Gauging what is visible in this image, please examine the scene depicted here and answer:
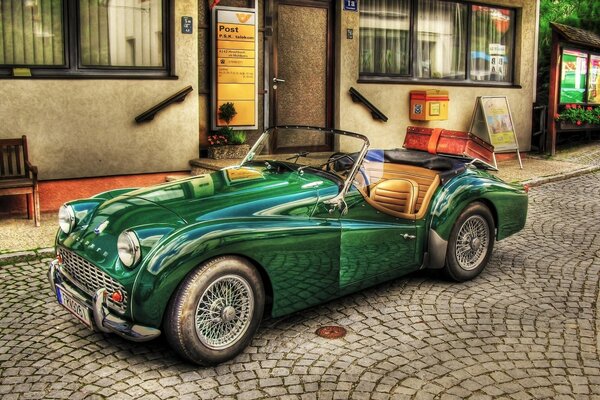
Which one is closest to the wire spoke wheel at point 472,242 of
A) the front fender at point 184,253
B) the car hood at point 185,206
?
the car hood at point 185,206

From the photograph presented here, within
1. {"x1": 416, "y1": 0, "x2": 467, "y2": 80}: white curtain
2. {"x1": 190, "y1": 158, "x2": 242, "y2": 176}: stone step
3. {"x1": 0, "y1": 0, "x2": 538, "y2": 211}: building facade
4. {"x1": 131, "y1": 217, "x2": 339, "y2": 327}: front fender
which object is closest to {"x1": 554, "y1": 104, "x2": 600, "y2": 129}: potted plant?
{"x1": 0, "y1": 0, "x2": 538, "y2": 211}: building facade

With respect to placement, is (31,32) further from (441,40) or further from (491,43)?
(491,43)

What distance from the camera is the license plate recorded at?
4.29 m

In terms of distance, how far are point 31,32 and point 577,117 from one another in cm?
1063

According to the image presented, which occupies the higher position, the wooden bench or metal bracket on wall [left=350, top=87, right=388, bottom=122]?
metal bracket on wall [left=350, top=87, right=388, bottom=122]

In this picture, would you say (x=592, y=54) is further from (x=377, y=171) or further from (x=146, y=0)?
(x=377, y=171)

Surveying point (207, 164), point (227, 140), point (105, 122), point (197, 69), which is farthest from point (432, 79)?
point (105, 122)

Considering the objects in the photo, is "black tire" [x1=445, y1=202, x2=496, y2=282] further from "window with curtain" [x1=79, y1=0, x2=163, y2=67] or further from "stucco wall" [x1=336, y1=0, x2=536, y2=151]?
"stucco wall" [x1=336, y1=0, x2=536, y2=151]

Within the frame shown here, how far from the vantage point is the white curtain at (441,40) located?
12922 millimetres

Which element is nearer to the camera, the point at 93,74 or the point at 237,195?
the point at 237,195

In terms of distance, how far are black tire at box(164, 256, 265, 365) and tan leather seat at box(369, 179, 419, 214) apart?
70.4 inches

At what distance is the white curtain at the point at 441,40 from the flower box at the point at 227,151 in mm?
4283

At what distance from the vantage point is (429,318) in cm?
521

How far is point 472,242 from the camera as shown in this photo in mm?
6160
